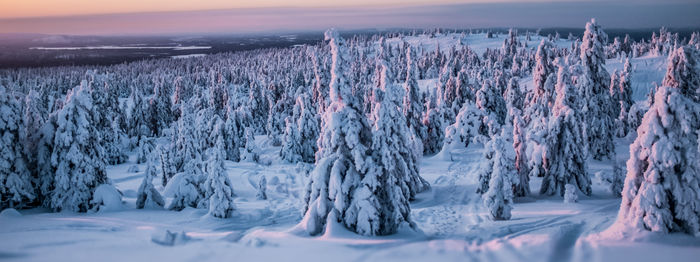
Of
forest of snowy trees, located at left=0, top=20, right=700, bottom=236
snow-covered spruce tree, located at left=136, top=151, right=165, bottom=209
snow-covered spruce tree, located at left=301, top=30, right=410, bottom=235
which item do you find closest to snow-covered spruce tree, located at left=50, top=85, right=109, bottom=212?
→ forest of snowy trees, located at left=0, top=20, right=700, bottom=236

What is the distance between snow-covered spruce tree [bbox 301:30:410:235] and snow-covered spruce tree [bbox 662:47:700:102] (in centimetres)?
1639

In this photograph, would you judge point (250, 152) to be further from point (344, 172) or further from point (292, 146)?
point (344, 172)

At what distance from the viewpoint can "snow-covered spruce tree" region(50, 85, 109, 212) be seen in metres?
18.6

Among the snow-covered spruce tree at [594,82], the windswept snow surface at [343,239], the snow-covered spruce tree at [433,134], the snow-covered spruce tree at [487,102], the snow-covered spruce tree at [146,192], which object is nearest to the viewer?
the windswept snow surface at [343,239]

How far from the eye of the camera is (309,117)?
124 feet

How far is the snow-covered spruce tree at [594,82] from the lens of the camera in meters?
27.0

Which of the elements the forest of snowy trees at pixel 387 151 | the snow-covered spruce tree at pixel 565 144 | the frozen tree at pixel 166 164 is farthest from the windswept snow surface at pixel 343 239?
the frozen tree at pixel 166 164

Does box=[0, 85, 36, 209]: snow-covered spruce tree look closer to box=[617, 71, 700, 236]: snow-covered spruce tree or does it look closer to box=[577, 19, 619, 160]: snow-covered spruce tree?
box=[617, 71, 700, 236]: snow-covered spruce tree

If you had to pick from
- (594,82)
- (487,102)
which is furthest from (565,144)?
(487,102)

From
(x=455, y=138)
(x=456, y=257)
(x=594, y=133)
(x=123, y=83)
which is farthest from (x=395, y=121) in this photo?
(x=123, y=83)

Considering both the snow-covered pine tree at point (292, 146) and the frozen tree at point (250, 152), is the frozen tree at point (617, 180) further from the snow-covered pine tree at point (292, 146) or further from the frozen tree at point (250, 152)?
the frozen tree at point (250, 152)

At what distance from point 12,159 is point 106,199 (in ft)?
13.4

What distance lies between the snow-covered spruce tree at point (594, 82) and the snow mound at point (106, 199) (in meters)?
28.3

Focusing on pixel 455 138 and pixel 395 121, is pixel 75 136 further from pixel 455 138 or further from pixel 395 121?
pixel 455 138
